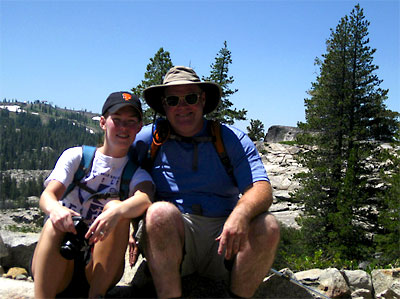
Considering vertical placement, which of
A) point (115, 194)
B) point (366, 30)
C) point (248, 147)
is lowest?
point (115, 194)

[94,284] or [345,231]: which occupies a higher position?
[94,284]

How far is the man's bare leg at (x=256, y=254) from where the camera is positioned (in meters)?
3.06

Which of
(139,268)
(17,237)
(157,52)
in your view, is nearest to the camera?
(139,268)

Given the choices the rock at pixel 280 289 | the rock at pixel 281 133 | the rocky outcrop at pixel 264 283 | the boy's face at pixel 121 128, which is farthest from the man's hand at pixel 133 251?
the rock at pixel 281 133

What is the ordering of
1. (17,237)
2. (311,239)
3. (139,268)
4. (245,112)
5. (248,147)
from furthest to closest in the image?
(245,112) → (311,239) → (17,237) → (139,268) → (248,147)

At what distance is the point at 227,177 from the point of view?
3.59 m

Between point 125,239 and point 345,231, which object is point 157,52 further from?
point 125,239

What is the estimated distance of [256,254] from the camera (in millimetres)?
3070

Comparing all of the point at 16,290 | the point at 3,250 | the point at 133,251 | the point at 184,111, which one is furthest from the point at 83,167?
the point at 3,250

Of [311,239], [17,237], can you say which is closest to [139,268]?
[17,237]

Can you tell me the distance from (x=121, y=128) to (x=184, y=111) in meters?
0.63

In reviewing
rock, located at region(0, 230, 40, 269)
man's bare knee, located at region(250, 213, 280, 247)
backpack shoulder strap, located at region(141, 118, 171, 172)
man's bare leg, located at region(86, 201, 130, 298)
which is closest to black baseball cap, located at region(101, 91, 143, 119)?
backpack shoulder strap, located at region(141, 118, 171, 172)

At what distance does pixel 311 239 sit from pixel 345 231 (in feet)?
8.93

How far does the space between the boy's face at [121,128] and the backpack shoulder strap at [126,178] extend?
0.17 metres
